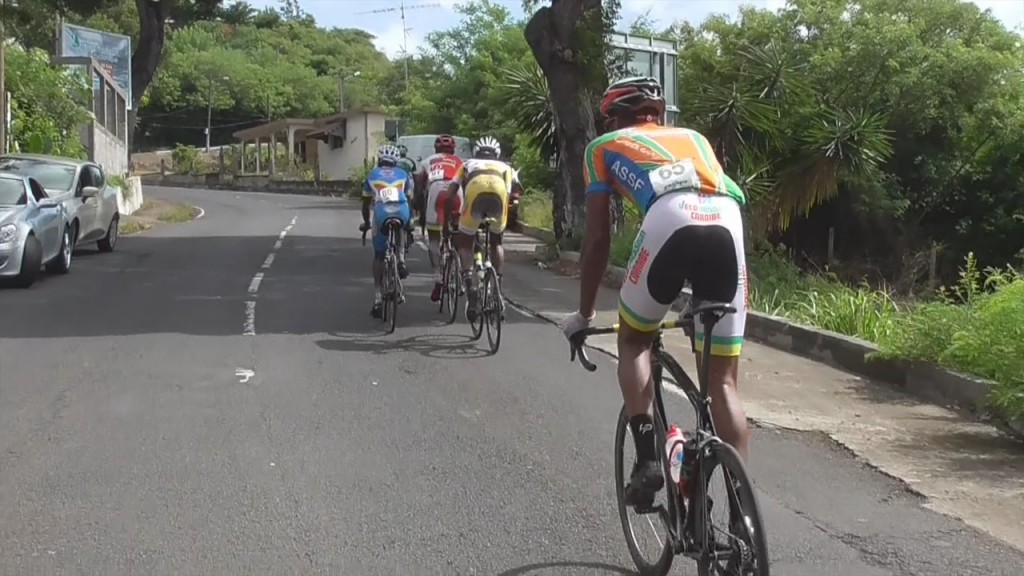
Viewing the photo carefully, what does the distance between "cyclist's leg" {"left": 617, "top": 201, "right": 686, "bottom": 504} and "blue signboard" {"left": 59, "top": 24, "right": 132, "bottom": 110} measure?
32788 millimetres

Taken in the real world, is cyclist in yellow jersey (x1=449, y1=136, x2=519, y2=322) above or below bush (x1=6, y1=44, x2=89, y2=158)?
below

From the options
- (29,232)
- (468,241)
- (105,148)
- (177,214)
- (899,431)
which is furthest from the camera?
(105,148)

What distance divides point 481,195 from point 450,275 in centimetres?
141

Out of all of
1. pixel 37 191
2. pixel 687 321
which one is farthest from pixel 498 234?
pixel 37 191

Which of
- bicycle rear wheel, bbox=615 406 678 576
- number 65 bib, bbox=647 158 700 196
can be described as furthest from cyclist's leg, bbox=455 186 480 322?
number 65 bib, bbox=647 158 700 196

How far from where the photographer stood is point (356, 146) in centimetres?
6066

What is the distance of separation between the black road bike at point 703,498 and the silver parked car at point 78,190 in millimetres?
13766

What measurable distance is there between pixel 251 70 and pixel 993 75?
7367cm

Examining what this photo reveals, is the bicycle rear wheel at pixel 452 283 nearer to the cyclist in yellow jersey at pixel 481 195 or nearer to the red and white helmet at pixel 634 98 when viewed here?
the cyclist in yellow jersey at pixel 481 195

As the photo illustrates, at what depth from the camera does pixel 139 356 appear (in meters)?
9.65

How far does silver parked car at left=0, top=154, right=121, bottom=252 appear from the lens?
1706 centimetres

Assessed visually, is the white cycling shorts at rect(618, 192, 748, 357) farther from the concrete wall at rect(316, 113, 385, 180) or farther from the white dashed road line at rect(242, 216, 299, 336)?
the concrete wall at rect(316, 113, 385, 180)

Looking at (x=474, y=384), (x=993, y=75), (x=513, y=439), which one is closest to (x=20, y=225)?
(x=474, y=384)

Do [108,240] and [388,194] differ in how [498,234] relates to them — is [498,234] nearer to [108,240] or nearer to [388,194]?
[388,194]
